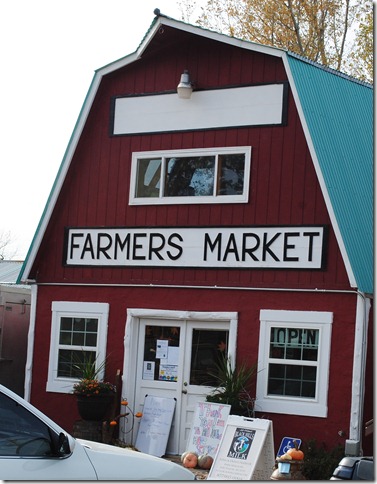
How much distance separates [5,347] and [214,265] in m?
6.53

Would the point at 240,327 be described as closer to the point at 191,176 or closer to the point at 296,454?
the point at 296,454

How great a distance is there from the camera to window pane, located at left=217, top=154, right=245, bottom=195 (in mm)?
15391

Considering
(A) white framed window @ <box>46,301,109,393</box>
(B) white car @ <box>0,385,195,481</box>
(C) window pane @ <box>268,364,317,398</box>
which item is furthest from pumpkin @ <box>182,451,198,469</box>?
(B) white car @ <box>0,385,195,481</box>

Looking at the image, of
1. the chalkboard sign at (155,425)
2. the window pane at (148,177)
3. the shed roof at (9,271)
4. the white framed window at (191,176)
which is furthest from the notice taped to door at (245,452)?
the shed roof at (9,271)

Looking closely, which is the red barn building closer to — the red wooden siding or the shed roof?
the red wooden siding

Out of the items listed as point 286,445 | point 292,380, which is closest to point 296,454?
point 286,445

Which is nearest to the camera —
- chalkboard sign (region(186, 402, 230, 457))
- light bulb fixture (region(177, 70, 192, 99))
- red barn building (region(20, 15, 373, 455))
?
red barn building (region(20, 15, 373, 455))

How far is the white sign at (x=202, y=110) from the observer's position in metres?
15.2

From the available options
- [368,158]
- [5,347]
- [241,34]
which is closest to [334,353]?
[368,158]

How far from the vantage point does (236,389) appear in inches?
575

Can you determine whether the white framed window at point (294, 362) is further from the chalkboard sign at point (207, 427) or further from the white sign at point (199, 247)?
the white sign at point (199, 247)

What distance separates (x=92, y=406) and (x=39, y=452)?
8246 millimetres

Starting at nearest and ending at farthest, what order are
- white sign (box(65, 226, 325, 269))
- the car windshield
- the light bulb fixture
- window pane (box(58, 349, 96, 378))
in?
the car windshield → white sign (box(65, 226, 325, 269)) → the light bulb fixture → window pane (box(58, 349, 96, 378))

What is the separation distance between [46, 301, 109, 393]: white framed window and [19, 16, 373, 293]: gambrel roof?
164 inches
